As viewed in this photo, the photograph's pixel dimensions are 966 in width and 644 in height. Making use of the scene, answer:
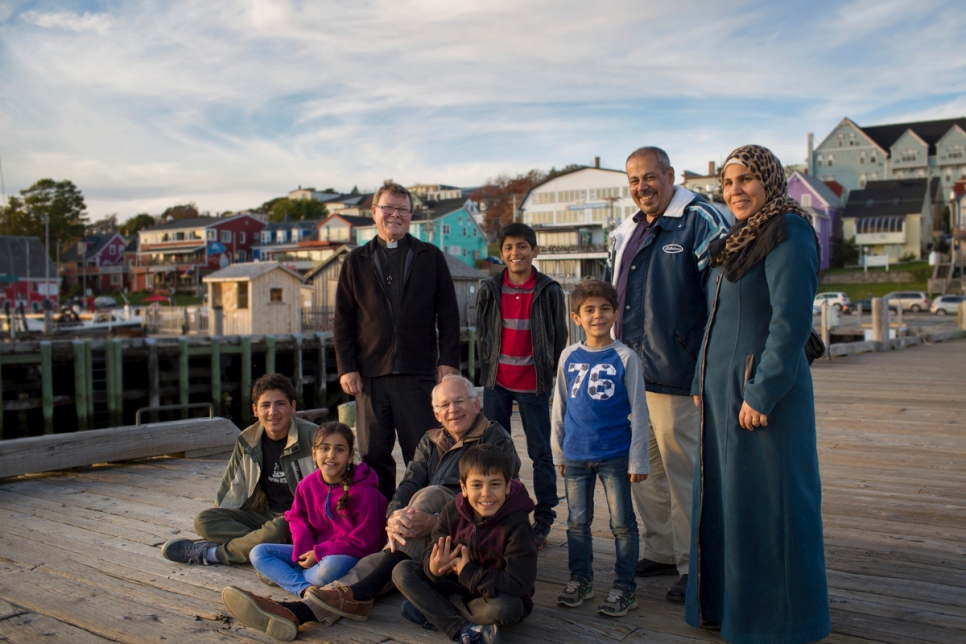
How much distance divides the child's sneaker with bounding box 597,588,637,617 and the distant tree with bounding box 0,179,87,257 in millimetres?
73543

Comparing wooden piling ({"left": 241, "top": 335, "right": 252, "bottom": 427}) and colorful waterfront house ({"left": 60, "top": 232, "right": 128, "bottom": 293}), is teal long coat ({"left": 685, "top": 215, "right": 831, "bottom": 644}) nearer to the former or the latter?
wooden piling ({"left": 241, "top": 335, "right": 252, "bottom": 427})

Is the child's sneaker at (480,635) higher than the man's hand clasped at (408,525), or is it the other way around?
the man's hand clasped at (408,525)

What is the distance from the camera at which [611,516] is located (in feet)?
10.6

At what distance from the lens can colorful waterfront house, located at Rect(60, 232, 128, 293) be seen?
235ft

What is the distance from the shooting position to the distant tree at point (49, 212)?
6775 cm

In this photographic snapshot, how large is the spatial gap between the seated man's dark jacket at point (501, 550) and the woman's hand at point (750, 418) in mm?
855

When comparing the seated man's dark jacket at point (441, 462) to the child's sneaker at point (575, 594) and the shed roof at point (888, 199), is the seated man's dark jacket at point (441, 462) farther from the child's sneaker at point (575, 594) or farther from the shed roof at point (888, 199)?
the shed roof at point (888, 199)

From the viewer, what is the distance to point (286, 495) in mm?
4137

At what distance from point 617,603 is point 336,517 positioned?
129cm

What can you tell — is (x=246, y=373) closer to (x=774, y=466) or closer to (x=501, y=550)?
(x=501, y=550)

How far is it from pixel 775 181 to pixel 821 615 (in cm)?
151

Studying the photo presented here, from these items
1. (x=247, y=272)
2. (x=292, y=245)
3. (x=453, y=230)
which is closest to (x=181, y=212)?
(x=292, y=245)

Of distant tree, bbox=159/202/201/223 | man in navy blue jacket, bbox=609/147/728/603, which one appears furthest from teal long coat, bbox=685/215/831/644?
distant tree, bbox=159/202/201/223

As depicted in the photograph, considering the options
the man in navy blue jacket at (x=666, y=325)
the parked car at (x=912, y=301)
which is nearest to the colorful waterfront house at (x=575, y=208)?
the parked car at (x=912, y=301)
